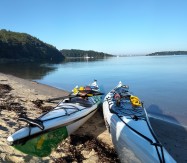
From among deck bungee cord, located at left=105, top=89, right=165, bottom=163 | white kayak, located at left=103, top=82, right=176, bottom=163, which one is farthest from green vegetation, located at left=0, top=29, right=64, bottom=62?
white kayak, located at left=103, top=82, right=176, bottom=163

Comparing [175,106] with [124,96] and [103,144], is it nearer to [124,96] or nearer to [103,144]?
[124,96]

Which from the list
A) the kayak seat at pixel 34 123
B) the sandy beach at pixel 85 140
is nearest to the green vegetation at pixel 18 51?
the sandy beach at pixel 85 140

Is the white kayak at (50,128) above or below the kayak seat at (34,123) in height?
below

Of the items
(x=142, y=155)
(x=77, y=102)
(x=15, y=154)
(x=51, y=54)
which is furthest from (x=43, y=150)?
(x=51, y=54)

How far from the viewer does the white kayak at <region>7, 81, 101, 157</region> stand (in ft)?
19.4

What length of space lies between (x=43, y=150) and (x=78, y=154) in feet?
3.02

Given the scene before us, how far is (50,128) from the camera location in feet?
22.1

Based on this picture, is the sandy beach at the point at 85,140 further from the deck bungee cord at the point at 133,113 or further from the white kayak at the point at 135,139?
the deck bungee cord at the point at 133,113

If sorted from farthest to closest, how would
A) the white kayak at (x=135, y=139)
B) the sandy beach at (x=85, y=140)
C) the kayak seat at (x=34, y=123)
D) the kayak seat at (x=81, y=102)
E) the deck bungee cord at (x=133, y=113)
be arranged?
the kayak seat at (x=81, y=102) → the kayak seat at (x=34, y=123) → the sandy beach at (x=85, y=140) → the deck bungee cord at (x=133, y=113) → the white kayak at (x=135, y=139)

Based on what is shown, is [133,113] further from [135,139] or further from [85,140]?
[135,139]

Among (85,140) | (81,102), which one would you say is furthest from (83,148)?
(81,102)

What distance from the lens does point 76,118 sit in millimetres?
8109

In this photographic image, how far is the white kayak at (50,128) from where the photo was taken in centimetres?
590

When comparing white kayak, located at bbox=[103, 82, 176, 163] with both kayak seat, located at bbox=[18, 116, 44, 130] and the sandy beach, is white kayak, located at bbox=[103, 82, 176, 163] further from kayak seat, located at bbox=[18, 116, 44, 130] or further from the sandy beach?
kayak seat, located at bbox=[18, 116, 44, 130]
